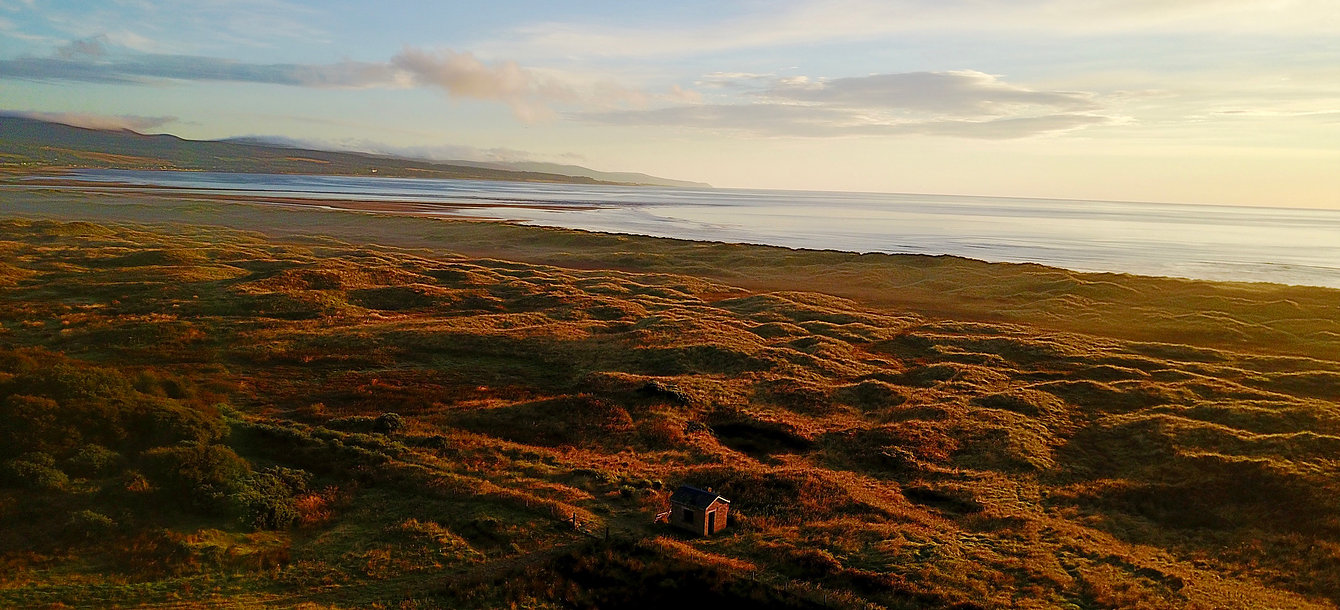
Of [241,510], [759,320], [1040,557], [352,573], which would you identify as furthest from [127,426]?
[759,320]

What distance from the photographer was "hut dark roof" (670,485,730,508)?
84.8 ft

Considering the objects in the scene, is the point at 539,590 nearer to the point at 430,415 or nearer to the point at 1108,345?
the point at 430,415

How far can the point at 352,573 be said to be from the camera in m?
22.1

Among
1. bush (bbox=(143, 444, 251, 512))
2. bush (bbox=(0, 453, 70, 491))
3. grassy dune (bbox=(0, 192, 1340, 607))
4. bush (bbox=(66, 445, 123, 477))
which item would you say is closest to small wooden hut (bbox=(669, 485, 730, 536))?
grassy dune (bbox=(0, 192, 1340, 607))

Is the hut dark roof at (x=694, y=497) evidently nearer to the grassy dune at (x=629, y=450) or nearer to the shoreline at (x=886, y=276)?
the grassy dune at (x=629, y=450)

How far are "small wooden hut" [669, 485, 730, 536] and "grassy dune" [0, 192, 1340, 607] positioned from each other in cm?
80

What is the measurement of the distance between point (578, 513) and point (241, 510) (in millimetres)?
12092

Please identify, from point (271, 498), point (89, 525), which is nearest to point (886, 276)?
point (271, 498)

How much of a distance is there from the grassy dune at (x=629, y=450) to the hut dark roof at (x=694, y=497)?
1.51 meters

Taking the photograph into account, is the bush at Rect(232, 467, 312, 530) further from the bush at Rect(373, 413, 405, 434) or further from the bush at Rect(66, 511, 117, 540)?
the bush at Rect(373, 413, 405, 434)

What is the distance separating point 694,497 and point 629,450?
936 cm

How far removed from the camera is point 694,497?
2606 centimetres

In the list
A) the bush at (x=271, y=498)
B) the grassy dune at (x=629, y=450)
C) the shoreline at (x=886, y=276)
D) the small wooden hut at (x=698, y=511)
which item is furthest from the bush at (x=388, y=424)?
the shoreline at (x=886, y=276)

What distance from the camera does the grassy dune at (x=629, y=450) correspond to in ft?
73.9
